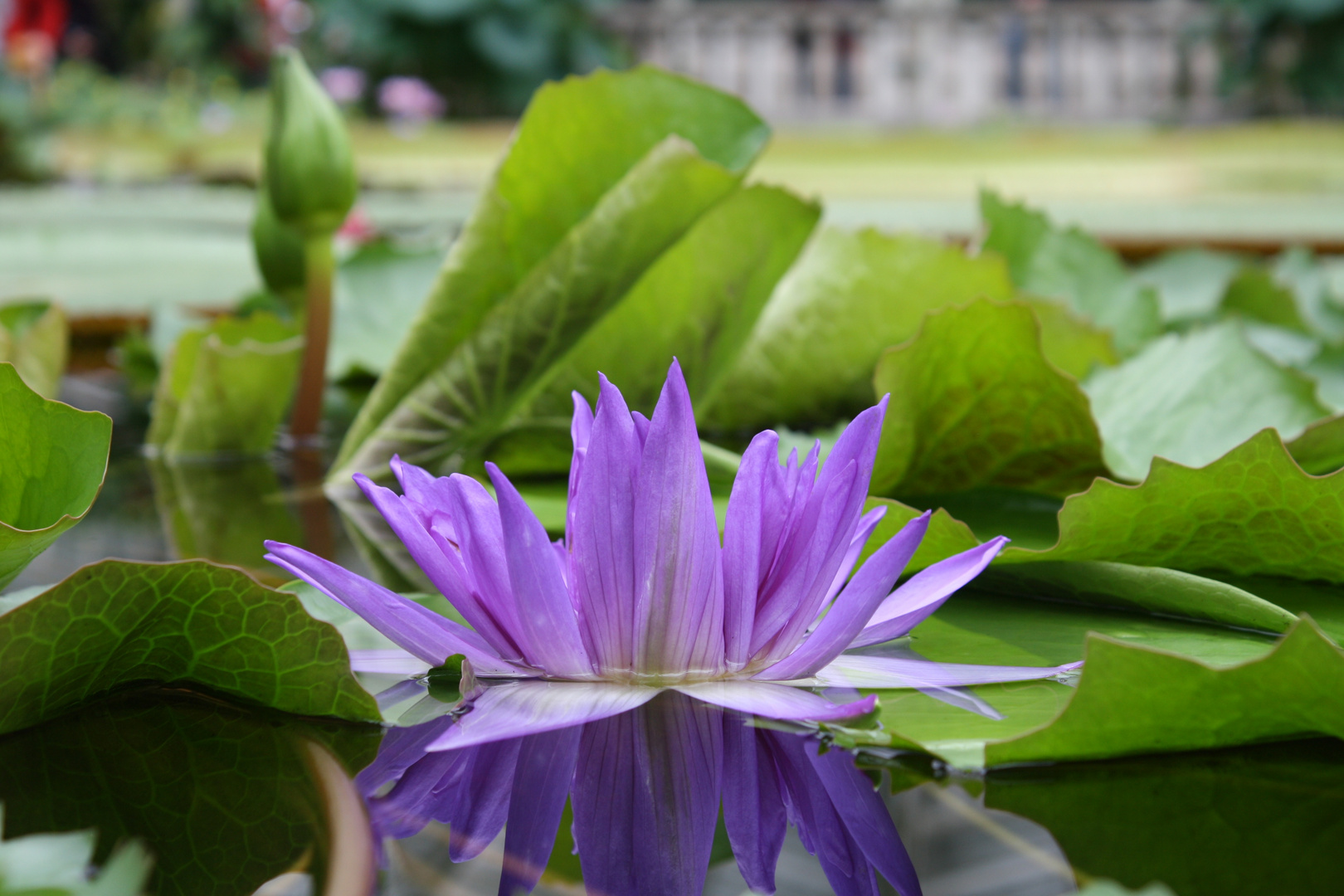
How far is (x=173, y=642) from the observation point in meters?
0.27

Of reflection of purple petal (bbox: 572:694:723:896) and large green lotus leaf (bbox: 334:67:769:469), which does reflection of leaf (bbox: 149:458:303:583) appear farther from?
reflection of purple petal (bbox: 572:694:723:896)

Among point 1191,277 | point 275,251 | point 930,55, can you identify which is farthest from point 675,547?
point 930,55

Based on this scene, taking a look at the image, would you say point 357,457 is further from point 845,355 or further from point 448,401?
point 845,355

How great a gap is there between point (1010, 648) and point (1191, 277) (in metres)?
0.80

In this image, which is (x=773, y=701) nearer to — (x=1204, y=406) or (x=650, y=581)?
(x=650, y=581)

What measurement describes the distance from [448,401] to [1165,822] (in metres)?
0.34

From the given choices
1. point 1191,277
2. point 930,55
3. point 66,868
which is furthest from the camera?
point 930,55

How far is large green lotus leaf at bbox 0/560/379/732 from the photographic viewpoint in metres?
0.24

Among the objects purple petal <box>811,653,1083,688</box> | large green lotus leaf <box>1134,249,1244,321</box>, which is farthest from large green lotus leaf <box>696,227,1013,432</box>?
large green lotus leaf <box>1134,249,1244,321</box>

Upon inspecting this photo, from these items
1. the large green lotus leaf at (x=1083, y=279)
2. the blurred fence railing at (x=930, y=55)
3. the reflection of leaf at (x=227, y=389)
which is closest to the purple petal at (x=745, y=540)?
the reflection of leaf at (x=227, y=389)

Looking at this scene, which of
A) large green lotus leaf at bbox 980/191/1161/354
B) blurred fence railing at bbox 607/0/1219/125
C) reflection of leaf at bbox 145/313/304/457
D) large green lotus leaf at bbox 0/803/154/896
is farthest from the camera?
blurred fence railing at bbox 607/0/1219/125

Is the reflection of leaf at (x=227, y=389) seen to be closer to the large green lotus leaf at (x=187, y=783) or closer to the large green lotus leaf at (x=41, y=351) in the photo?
the large green lotus leaf at (x=41, y=351)

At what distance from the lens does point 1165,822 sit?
22cm

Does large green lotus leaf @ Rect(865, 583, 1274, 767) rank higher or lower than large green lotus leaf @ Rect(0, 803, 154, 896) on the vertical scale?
lower
